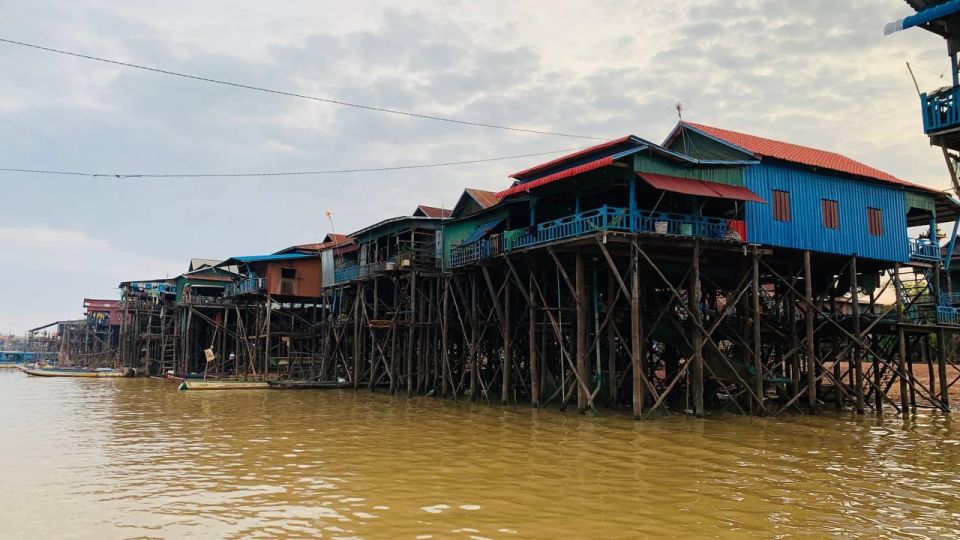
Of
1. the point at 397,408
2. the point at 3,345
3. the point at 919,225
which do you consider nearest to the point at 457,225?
the point at 397,408

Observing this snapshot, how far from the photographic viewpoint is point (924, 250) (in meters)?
27.7

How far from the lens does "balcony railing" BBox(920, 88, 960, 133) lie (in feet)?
40.2

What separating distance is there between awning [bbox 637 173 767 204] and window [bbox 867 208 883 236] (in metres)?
6.55

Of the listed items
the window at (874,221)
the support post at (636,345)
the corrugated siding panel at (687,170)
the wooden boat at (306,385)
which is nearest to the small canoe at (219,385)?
the wooden boat at (306,385)

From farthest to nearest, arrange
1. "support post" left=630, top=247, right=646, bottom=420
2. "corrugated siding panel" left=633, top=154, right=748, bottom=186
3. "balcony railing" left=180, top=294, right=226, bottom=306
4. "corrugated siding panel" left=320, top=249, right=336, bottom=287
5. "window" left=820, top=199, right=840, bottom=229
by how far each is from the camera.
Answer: "balcony railing" left=180, top=294, right=226, bottom=306 → "corrugated siding panel" left=320, top=249, right=336, bottom=287 → "window" left=820, top=199, right=840, bottom=229 → "corrugated siding panel" left=633, top=154, right=748, bottom=186 → "support post" left=630, top=247, right=646, bottom=420

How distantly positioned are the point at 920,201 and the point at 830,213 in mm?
5390

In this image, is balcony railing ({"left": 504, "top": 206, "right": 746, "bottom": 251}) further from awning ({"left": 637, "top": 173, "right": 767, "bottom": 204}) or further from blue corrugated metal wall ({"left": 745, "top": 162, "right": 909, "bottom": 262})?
blue corrugated metal wall ({"left": 745, "top": 162, "right": 909, "bottom": 262})

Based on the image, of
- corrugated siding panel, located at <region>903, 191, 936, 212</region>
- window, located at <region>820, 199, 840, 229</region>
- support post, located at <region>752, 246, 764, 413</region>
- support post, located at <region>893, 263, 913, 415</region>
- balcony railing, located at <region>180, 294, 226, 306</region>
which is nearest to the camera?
support post, located at <region>752, 246, 764, 413</region>

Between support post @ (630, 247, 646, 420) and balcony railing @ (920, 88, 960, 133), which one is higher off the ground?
balcony railing @ (920, 88, 960, 133)

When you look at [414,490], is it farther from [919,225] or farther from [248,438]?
[919,225]

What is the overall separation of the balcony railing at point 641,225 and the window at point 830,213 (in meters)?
4.09

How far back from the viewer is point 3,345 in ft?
472

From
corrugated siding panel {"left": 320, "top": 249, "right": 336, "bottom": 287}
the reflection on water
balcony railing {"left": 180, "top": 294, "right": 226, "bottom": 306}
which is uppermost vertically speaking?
corrugated siding panel {"left": 320, "top": 249, "right": 336, "bottom": 287}

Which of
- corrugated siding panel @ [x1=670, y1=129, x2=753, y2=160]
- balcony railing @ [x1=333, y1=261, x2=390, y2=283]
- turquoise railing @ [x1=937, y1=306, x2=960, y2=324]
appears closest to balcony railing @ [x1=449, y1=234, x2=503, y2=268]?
balcony railing @ [x1=333, y1=261, x2=390, y2=283]
